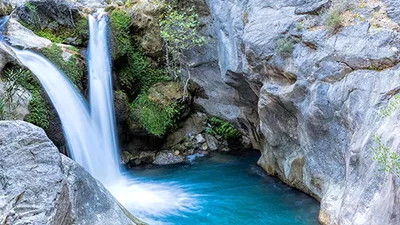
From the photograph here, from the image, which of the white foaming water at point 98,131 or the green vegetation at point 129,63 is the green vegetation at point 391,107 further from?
the green vegetation at point 129,63

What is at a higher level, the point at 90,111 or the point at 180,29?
the point at 180,29

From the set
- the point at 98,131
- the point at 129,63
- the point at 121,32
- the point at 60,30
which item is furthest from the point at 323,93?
the point at 60,30

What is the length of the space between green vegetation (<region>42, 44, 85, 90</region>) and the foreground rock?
559cm

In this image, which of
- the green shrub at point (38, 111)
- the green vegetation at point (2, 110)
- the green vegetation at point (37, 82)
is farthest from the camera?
the green shrub at point (38, 111)

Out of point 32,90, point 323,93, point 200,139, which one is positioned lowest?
point 200,139

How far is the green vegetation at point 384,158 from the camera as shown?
3967mm

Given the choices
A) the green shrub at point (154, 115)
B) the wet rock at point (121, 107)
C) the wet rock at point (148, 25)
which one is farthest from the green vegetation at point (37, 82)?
the wet rock at point (148, 25)

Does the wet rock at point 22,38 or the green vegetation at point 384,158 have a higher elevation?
the wet rock at point 22,38

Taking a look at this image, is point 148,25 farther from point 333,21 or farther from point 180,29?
point 333,21

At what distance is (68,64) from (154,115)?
10.8 ft

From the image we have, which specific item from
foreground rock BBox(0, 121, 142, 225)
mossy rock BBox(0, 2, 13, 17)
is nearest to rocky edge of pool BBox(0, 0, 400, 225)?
foreground rock BBox(0, 121, 142, 225)

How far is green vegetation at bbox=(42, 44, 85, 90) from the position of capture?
30.9 ft

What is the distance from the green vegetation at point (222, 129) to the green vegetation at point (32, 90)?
5862 millimetres

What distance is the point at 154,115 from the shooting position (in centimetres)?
1134
